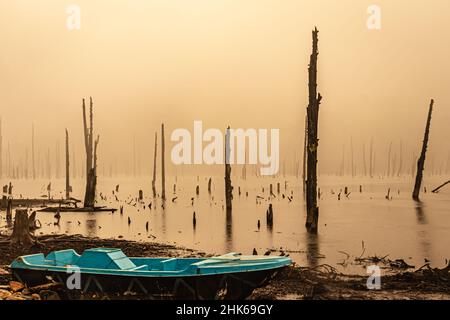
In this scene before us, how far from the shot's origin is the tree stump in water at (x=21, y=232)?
64.6 feet

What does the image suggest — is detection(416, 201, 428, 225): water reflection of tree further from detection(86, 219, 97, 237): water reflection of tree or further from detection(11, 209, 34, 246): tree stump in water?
detection(11, 209, 34, 246): tree stump in water

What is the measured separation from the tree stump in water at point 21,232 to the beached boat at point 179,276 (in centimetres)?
889

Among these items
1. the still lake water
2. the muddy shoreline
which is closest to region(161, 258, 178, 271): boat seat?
the muddy shoreline

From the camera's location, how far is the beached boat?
1053 cm

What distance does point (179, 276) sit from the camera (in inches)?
416

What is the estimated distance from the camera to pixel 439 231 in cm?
3394

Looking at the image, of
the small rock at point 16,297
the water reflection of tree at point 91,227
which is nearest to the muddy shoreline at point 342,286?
the small rock at point 16,297

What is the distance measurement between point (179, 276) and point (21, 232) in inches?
449

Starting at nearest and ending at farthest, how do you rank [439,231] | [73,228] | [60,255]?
[60,255] < [73,228] < [439,231]

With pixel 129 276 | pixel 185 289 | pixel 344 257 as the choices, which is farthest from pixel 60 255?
pixel 344 257

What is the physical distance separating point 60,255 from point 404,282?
8.88m

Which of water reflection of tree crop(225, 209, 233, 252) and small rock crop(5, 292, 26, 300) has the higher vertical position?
small rock crop(5, 292, 26, 300)

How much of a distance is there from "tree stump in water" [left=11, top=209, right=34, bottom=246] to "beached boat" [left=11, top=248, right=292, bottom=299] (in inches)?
350
